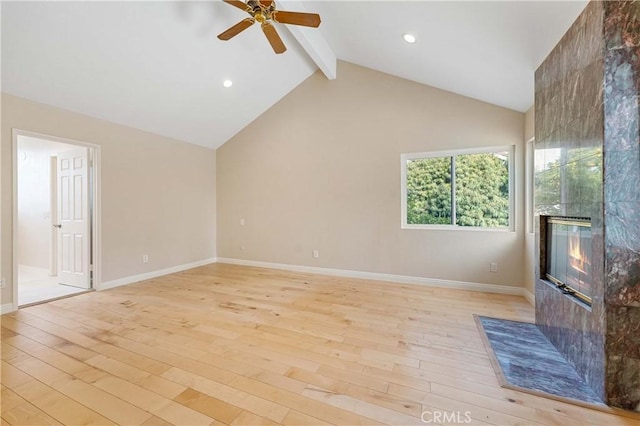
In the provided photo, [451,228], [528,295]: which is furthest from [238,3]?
[528,295]

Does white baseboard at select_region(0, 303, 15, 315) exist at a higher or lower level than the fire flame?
lower

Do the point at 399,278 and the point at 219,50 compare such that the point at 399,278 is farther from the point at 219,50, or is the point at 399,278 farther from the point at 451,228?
the point at 219,50

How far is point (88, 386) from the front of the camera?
6.00ft

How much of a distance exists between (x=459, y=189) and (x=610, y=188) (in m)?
2.41

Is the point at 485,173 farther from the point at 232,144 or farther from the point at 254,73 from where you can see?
the point at 232,144

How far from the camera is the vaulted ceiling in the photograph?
8.18ft

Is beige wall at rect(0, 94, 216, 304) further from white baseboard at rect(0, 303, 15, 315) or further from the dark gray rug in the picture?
the dark gray rug

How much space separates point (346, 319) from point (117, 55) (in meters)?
4.13

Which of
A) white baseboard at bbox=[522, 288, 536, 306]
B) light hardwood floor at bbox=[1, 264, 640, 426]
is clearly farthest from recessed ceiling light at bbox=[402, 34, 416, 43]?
white baseboard at bbox=[522, 288, 536, 306]

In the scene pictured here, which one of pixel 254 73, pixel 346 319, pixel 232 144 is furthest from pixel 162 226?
pixel 346 319

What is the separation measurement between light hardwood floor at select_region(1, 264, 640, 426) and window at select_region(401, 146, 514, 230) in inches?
44.0

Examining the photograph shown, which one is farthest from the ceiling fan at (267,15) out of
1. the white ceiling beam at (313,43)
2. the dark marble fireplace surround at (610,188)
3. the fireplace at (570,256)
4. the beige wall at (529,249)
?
the beige wall at (529,249)

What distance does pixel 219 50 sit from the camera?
3787 mm

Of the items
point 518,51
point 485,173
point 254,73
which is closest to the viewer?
point 518,51
